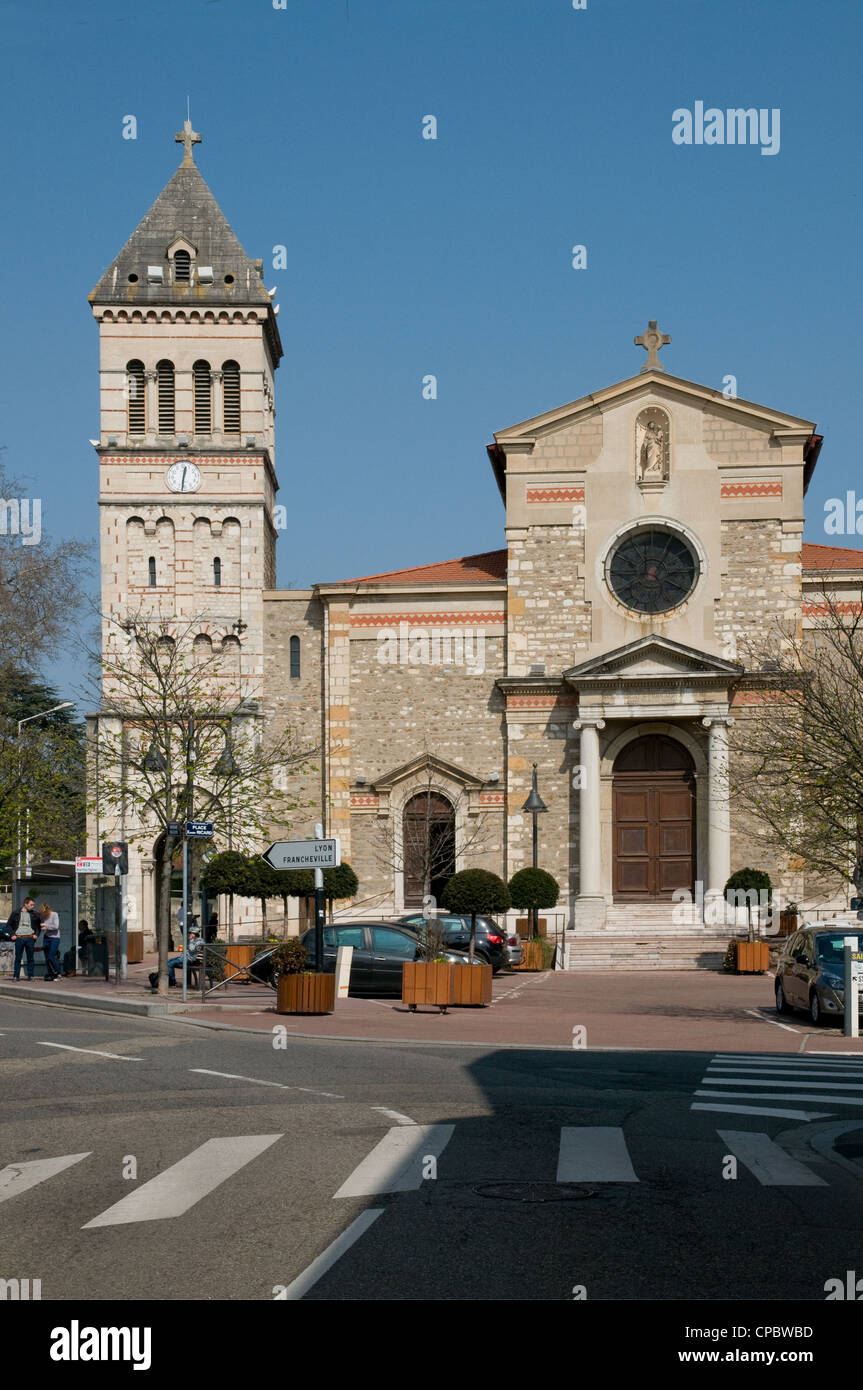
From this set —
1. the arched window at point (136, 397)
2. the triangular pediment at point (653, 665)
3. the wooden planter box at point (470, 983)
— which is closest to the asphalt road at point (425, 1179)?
the wooden planter box at point (470, 983)

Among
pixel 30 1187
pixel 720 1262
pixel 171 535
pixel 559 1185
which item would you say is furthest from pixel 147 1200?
pixel 171 535

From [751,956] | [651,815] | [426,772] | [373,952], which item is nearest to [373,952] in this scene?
[373,952]

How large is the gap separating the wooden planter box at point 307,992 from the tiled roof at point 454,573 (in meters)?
22.1

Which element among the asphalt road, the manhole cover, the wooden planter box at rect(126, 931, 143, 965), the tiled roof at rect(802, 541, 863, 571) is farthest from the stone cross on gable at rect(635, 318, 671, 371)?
the manhole cover

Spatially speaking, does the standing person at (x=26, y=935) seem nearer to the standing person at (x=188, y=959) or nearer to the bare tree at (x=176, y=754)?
the bare tree at (x=176, y=754)

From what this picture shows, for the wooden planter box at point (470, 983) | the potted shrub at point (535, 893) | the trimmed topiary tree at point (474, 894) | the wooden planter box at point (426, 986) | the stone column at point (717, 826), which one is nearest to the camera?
the wooden planter box at point (426, 986)

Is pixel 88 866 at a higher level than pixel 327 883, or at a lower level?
higher

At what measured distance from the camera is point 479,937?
34531 mm

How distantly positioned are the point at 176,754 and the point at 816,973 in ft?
44.4

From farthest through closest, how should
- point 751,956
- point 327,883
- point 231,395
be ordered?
1. point 231,395
2. point 327,883
3. point 751,956

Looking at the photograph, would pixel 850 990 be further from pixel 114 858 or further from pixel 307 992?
pixel 114 858

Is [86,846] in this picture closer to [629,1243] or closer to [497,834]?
[497,834]

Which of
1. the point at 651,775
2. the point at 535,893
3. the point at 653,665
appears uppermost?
the point at 653,665

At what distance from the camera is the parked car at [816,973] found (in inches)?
904
